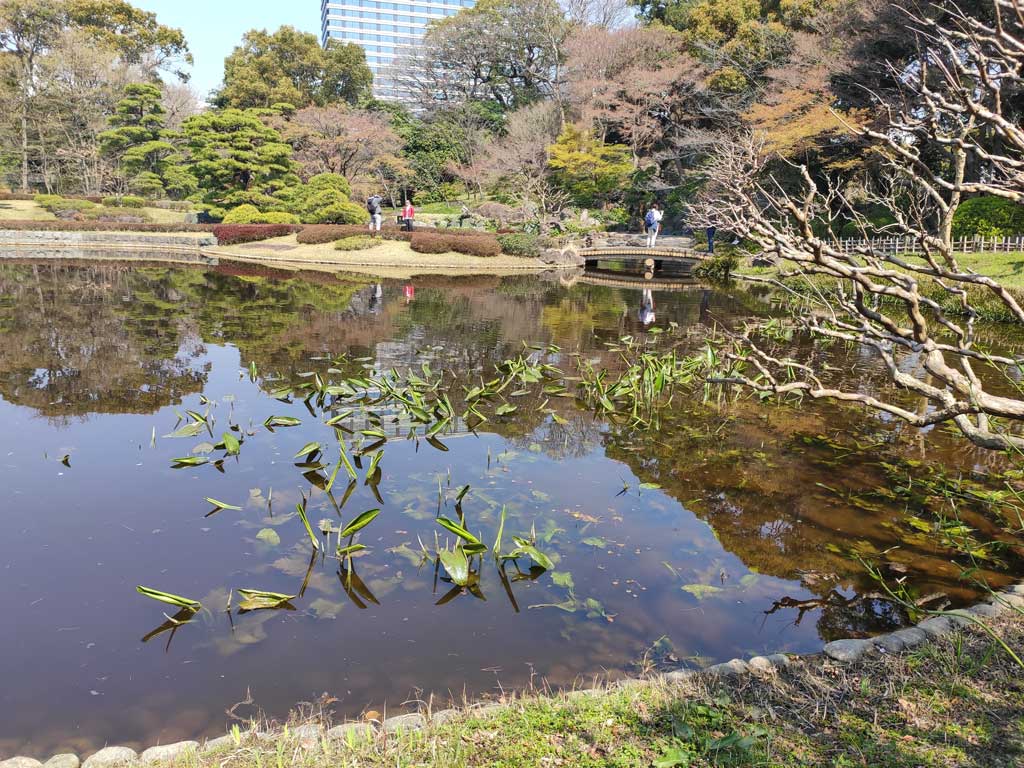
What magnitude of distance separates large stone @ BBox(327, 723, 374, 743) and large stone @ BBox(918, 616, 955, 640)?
9.12 feet

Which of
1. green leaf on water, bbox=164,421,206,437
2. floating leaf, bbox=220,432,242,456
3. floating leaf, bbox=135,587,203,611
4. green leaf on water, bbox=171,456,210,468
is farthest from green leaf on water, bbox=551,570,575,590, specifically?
green leaf on water, bbox=164,421,206,437

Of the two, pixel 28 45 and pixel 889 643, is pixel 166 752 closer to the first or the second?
pixel 889 643

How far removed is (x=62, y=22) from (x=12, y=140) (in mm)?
7099

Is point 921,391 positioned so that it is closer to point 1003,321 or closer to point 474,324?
point 474,324

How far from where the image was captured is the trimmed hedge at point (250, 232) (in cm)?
2784

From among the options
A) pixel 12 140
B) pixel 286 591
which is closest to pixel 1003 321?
pixel 286 591

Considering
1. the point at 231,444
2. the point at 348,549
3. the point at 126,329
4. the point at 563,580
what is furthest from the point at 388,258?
the point at 563,580

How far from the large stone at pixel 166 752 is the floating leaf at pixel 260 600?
1223mm

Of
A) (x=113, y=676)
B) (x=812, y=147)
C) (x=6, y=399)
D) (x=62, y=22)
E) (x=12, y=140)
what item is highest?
(x=62, y=22)

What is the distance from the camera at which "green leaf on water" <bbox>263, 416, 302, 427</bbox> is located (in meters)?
7.08

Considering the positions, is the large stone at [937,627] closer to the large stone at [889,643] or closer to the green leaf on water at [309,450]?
the large stone at [889,643]

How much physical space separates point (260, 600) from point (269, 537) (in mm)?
856

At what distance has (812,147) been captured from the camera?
75.6ft

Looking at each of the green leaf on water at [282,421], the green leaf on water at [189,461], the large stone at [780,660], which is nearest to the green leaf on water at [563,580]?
the large stone at [780,660]
